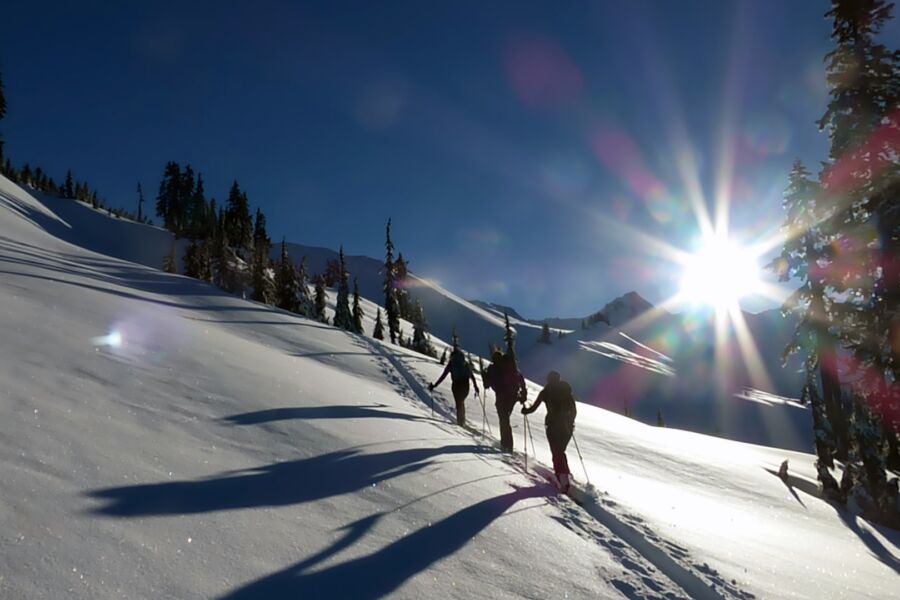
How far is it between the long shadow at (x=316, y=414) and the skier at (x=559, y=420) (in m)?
3.89

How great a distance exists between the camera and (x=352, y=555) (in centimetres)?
446

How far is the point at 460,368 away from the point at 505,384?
257 centimetres

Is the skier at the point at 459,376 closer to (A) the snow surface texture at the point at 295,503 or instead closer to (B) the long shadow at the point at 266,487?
(A) the snow surface texture at the point at 295,503

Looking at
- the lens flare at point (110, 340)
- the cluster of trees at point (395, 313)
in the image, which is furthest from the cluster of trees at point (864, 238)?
the cluster of trees at point (395, 313)

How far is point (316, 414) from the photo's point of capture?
9.62 metres

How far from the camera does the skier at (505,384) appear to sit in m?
12.4

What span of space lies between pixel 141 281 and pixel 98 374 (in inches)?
879

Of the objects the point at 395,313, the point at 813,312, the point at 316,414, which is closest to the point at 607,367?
the point at 395,313

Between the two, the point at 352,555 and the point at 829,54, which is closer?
the point at 352,555

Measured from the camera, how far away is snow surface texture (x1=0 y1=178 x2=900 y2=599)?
3.85 m

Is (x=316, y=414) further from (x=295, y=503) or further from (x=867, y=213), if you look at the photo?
(x=867, y=213)

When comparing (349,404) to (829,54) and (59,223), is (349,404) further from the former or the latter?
(59,223)

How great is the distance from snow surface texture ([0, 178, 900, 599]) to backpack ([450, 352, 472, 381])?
5.33 feet

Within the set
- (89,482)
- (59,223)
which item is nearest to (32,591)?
(89,482)
